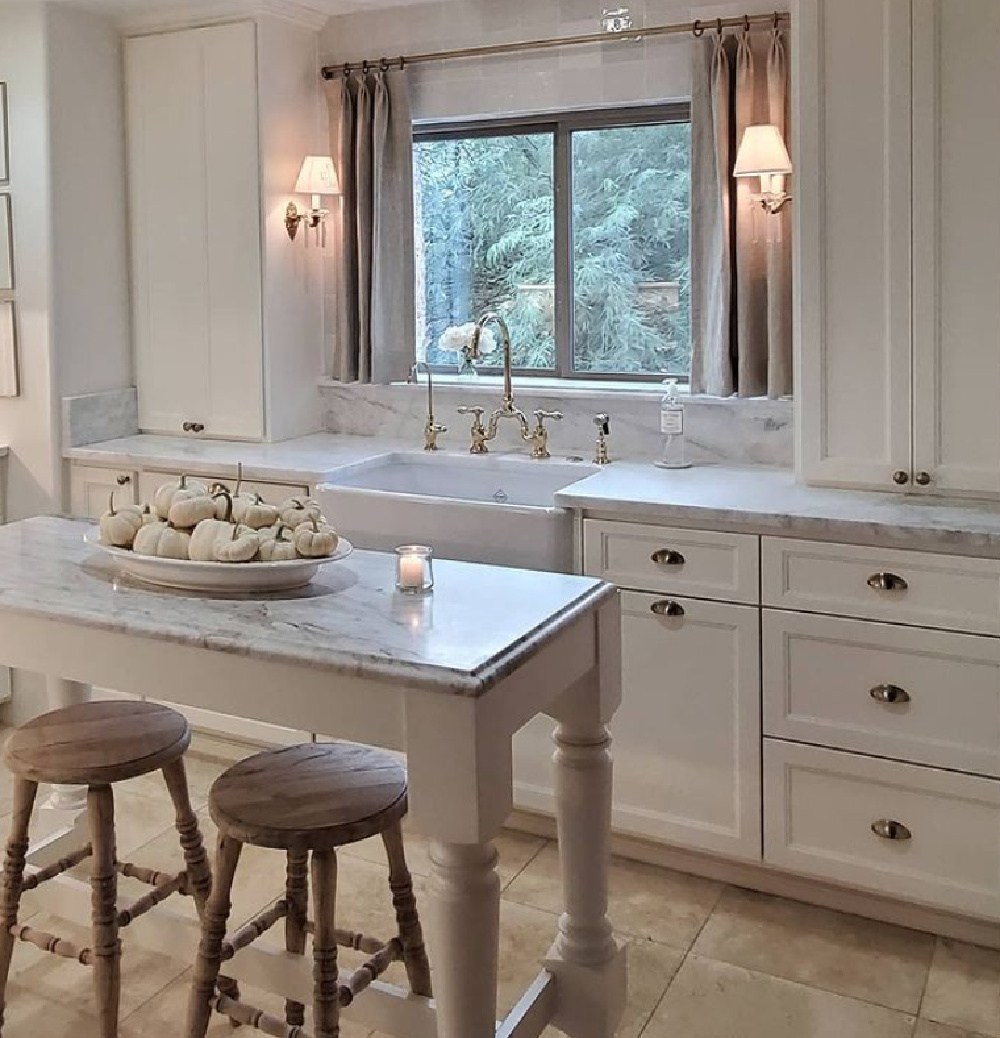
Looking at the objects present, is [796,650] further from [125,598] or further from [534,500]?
[125,598]

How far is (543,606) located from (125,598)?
697 mm

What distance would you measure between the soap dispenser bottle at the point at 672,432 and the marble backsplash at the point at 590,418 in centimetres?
16

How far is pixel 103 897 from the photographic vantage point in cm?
231

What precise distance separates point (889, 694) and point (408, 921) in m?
1.23

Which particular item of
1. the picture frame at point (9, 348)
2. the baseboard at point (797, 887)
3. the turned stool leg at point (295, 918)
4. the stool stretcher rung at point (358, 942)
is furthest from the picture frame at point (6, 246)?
the stool stretcher rung at point (358, 942)

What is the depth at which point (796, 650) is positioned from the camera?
2.91 meters

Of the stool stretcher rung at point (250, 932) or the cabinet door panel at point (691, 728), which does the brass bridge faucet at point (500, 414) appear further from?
the stool stretcher rung at point (250, 932)

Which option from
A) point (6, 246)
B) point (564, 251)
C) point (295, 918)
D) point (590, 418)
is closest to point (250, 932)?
point (295, 918)

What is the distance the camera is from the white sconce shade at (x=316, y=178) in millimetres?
4109

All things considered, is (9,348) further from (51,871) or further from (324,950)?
(324,950)

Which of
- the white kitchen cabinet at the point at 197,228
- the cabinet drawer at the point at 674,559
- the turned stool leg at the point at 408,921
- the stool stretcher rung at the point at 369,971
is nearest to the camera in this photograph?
the stool stretcher rung at the point at 369,971

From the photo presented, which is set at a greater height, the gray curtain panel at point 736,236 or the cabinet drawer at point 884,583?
the gray curtain panel at point 736,236

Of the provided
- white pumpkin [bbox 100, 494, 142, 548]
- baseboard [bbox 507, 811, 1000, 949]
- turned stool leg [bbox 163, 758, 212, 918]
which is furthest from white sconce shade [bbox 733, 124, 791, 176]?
turned stool leg [bbox 163, 758, 212, 918]

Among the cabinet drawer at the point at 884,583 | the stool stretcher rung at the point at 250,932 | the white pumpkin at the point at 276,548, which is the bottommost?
the stool stretcher rung at the point at 250,932
